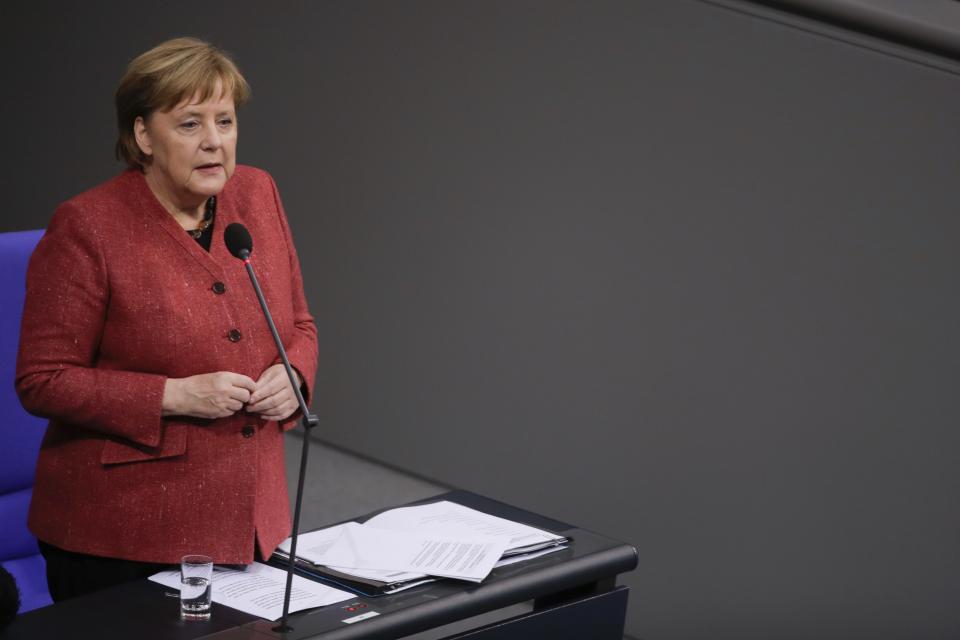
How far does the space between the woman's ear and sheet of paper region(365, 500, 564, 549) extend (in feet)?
2.41

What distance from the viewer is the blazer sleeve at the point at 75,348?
215 centimetres

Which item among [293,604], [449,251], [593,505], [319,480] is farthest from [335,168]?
Result: [293,604]

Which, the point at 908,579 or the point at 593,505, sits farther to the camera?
the point at 593,505

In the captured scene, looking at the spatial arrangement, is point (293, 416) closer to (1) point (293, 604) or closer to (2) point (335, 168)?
(1) point (293, 604)

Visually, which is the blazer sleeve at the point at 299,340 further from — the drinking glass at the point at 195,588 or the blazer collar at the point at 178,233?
the drinking glass at the point at 195,588

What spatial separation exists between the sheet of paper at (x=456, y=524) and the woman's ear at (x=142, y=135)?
0.74m

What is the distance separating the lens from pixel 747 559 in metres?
3.55

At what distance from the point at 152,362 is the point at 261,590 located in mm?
404

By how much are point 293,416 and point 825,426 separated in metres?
1.55

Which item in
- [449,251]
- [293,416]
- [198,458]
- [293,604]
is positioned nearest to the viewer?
[293,604]

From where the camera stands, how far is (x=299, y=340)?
7.98 feet

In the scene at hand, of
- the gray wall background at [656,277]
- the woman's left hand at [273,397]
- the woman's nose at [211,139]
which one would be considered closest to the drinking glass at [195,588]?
the woman's left hand at [273,397]

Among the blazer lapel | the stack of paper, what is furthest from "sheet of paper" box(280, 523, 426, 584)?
the blazer lapel

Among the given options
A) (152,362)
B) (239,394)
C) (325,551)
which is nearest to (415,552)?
(325,551)
